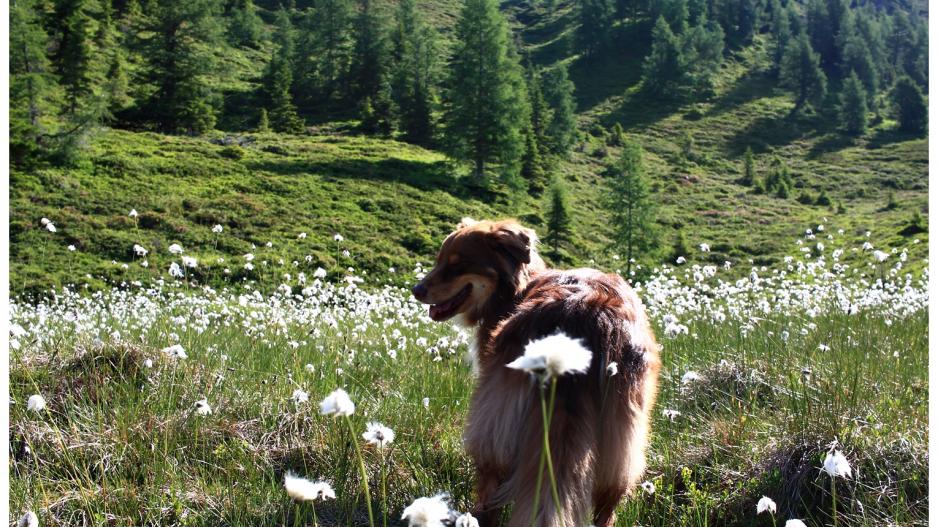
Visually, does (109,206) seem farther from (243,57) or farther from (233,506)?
(243,57)

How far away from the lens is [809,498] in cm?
363

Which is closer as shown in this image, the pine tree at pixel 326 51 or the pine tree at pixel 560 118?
the pine tree at pixel 560 118

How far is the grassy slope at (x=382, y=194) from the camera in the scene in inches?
1291

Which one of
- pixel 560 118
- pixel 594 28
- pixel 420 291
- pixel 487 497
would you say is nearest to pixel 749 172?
pixel 560 118

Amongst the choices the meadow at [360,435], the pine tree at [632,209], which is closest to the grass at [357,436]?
the meadow at [360,435]

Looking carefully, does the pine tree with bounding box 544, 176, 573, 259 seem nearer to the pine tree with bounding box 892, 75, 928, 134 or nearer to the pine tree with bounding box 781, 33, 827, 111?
the pine tree with bounding box 892, 75, 928, 134

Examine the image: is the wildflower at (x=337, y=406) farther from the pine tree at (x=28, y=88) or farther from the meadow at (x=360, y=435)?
the pine tree at (x=28, y=88)

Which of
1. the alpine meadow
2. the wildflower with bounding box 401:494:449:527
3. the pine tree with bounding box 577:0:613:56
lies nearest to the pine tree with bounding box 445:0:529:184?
the alpine meadow

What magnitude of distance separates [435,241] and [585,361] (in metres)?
37.3

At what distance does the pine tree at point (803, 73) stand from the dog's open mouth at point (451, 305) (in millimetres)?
98430

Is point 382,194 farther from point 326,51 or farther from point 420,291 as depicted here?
point 420,291

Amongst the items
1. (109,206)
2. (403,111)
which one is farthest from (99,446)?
(403,111)

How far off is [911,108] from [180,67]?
80.6 metres

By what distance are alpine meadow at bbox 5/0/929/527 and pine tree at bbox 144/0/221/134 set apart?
0.80 feet
